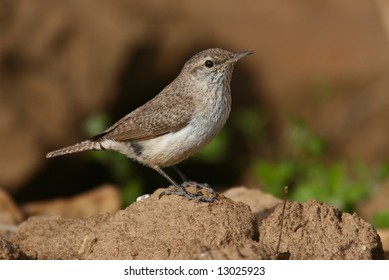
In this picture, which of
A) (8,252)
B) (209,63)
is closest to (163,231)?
(8,252)

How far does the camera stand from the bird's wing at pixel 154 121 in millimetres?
6848

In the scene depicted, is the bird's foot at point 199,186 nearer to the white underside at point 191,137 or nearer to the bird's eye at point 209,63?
the white underside at point 191,137

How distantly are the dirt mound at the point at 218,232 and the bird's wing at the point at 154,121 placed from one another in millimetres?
999

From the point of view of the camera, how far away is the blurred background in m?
10.2

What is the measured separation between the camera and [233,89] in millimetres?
12883

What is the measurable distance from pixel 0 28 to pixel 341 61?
5.10 meters

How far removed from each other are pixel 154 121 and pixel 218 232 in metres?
1.71

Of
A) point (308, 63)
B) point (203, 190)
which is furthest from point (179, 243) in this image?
point (308, 63)

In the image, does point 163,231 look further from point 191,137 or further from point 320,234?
point 191,137

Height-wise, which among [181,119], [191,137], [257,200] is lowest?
[257,200]

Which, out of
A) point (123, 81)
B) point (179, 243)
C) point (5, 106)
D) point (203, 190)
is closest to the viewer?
point (179, 243)
